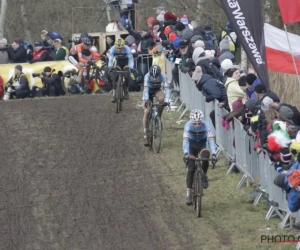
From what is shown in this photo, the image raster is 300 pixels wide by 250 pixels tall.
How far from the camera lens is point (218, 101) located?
1902cm

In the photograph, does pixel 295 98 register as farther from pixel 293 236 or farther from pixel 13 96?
pixel 293 236

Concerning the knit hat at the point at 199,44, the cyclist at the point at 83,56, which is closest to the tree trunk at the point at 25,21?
the cyclist at the point at 83,56

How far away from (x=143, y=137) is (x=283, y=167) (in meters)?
8.77

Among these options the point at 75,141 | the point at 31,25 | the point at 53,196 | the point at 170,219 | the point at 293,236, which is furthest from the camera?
the point at 31,25

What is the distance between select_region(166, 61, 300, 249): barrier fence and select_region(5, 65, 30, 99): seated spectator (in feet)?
20.6

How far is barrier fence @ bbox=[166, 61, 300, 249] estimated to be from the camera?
1454 centimetres

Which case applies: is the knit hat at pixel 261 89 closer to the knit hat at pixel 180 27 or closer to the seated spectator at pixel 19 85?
the knit hat at pixel 180 27

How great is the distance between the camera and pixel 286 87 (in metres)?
25.7

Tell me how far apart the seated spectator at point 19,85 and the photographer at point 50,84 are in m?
0.37

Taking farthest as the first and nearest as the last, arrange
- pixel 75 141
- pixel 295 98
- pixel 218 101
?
pixel 295 98, pixel 75 141, pixel 218 101

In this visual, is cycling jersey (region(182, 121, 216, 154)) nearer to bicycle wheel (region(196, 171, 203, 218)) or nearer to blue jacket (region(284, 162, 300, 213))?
bicycle wheel (region(196, 171, 203, 218))

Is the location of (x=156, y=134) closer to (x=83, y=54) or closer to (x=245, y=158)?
(x=245, y=158)

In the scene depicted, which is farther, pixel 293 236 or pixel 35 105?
pixel 35 105

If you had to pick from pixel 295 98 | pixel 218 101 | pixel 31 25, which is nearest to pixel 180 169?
pixel 218 101
